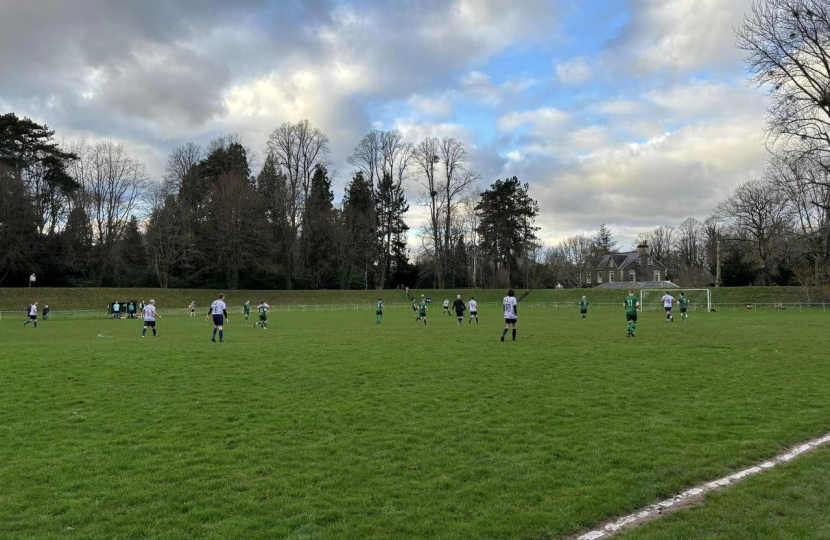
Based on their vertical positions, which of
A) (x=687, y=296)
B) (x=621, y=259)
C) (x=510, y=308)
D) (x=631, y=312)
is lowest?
(x=687, y=296)

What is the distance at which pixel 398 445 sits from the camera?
6664mm

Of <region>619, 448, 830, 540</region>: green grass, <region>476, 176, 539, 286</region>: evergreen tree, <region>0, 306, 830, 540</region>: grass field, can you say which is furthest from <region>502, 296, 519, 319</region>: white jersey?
<region>476, 176, 539, 286</region>: evergreen tree

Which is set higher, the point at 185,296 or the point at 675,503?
the point at 185,296

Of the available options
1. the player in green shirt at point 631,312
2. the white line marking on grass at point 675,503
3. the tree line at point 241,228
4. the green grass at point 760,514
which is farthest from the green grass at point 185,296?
the green grass at point 760,514

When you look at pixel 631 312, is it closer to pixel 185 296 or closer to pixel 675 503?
pixel 675 503

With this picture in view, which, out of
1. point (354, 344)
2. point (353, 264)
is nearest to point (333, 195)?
point (353, 264)

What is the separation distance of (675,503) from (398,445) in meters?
3.23

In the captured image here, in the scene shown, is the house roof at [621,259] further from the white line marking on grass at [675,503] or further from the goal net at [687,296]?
the white line marking on grass at [675,503]

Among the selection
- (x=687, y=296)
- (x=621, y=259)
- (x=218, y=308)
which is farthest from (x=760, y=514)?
(x=621, y=259)

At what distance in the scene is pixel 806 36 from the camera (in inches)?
1045

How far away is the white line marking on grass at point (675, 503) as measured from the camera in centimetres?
436

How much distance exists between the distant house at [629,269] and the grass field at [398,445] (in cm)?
8505

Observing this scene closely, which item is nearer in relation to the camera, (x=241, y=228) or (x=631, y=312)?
(x=631, y=312)

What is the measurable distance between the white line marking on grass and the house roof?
94947 millimetres
